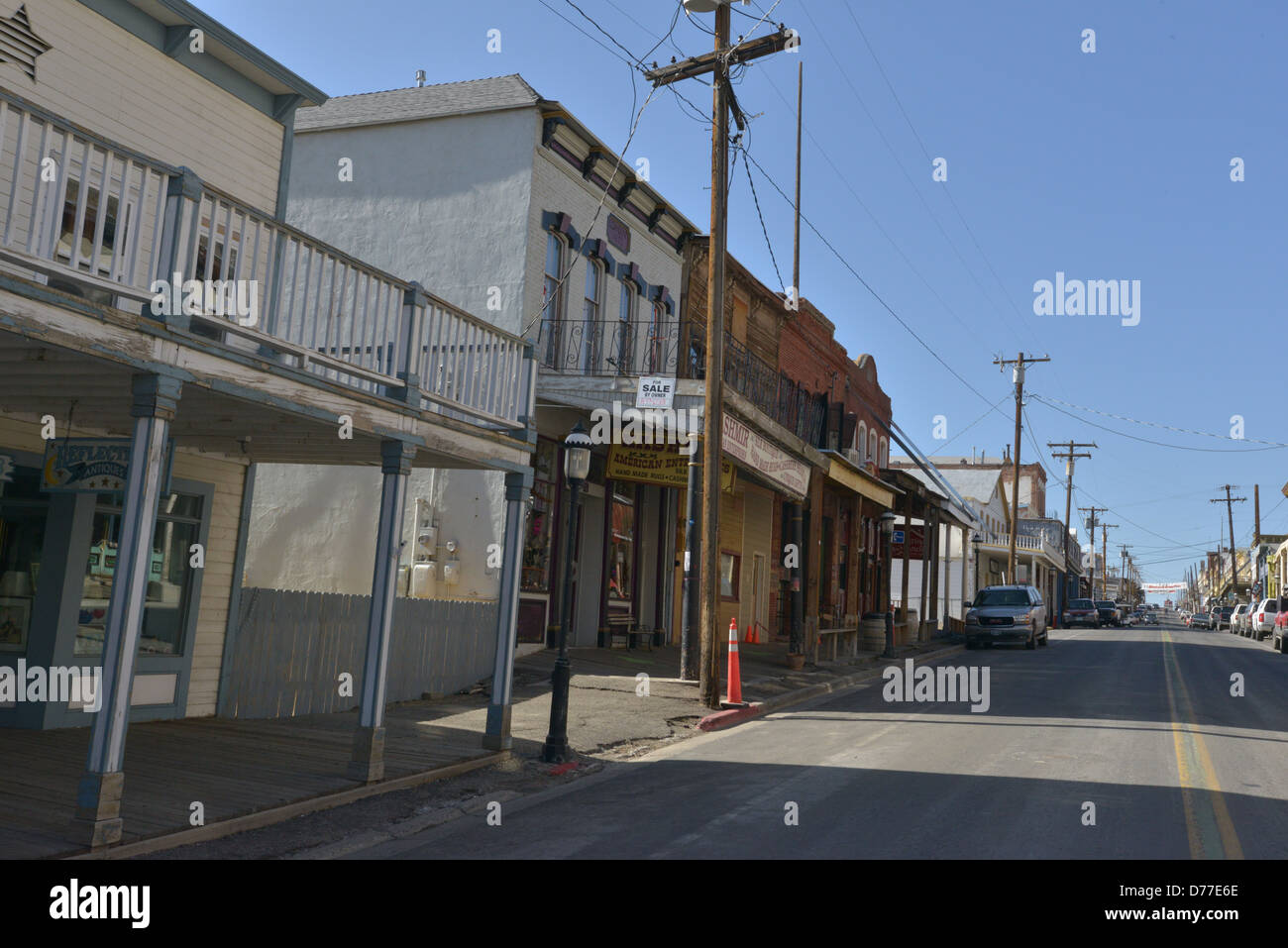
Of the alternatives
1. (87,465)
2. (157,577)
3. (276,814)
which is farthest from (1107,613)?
(276,814)

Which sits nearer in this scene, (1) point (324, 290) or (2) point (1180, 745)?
(2) point (1180, 745)

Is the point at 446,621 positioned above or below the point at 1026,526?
below

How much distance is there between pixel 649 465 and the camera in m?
18.1

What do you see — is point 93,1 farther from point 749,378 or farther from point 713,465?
point 749,378

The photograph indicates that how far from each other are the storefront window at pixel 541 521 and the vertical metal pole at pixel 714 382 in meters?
3.78

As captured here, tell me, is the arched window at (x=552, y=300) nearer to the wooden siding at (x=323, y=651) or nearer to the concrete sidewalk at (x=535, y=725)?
the wooden siding at (x=323, y=651)

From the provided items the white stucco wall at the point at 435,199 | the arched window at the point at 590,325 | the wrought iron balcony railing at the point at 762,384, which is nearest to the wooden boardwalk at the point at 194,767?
the white stucco wall at the point at 435,199

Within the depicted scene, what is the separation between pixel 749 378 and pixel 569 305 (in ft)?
16.0

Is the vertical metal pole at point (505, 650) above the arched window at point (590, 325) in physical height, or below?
below

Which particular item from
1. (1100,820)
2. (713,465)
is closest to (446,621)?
(713,465)

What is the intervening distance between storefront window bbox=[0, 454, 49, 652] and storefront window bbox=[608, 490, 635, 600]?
36.3ft

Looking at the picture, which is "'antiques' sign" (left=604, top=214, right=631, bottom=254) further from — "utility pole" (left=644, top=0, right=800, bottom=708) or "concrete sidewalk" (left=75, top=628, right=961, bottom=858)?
"concrete sidewalk" (left=75, top=628, right=961, bottom=858)

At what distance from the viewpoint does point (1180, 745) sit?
464 inches

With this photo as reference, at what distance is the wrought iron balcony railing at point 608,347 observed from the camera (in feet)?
58.1
